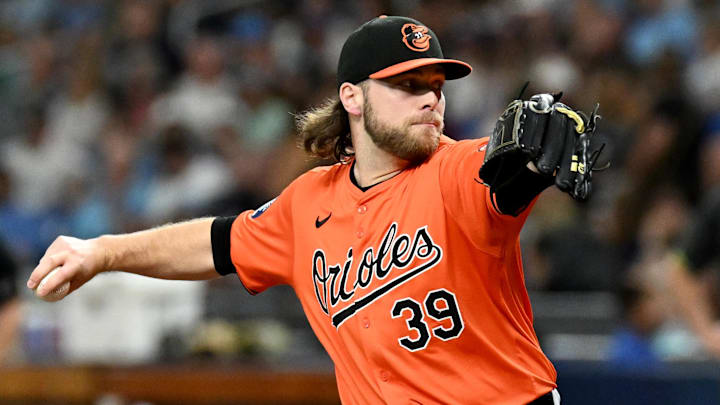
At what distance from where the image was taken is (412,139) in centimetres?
350

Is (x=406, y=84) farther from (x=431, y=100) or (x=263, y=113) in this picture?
(x=263, y=113)

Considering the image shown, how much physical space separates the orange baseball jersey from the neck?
49 mm

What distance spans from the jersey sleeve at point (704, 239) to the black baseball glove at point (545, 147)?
3.34 meters

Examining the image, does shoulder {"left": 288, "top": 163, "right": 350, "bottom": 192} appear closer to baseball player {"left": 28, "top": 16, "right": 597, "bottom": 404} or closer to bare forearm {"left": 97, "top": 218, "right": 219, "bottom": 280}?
baseball player {"left": 28, "top": 16, "right": 597, "bottom": 404}

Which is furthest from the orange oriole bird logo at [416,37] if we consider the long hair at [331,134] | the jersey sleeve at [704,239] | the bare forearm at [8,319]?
the bare forearm at [8,319]

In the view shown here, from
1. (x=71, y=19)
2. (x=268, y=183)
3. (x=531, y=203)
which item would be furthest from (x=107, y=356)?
(x=71, y=19)

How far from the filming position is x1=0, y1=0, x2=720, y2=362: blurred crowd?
7.16 meters

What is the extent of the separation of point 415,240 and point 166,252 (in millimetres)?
1072

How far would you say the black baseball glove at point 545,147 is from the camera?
2904mm

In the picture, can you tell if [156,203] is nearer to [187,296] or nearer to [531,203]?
[187,296]

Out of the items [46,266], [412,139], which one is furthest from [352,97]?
[46,266]

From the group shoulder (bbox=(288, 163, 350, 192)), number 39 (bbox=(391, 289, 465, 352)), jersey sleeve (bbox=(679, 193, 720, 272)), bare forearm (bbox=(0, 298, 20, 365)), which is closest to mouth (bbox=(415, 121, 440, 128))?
shoulder (bbox=(288, 163, 350, 192))

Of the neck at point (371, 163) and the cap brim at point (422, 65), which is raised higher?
the cap brim at point (422, 65)

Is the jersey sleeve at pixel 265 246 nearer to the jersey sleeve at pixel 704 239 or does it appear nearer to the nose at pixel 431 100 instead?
the nose at pixel 431 100
